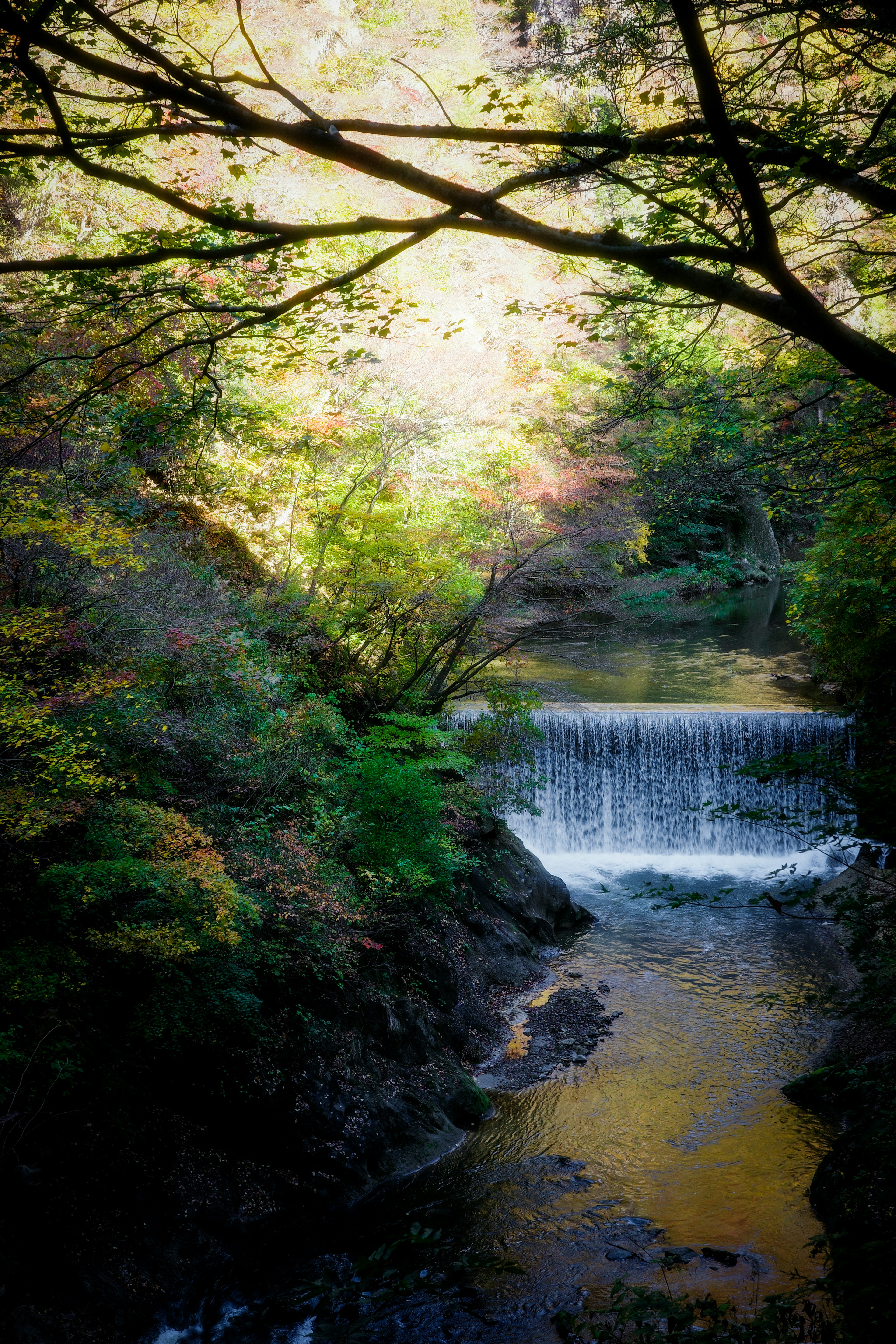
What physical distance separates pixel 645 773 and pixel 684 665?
5752 mm

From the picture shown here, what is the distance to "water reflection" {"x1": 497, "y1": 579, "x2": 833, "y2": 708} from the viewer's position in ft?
46.2

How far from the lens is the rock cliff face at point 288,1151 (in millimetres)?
4352

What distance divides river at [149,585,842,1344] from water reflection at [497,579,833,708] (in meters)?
0.14

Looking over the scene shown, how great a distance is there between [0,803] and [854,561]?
29.9 feet

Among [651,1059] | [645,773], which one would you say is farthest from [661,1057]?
[645,773]

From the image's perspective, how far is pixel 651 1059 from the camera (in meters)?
7.65

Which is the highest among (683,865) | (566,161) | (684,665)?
(566,161)

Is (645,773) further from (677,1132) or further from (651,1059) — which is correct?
(677,1132)

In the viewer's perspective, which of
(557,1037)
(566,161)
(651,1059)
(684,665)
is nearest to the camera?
(566,161)

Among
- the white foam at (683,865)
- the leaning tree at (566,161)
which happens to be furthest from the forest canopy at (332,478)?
the white foam at (683,865)

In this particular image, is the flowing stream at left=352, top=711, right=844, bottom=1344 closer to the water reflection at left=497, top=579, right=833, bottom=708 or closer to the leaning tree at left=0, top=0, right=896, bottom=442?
the water reflection at left=497, top=579, right=833, bottom=708

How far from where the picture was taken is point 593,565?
36.2ft

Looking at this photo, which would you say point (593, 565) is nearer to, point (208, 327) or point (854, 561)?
point (854, 561)

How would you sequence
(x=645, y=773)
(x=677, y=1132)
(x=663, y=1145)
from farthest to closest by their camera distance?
(x=645, y=773) → (x=677, y=1132) → (x=663, y=1145)
